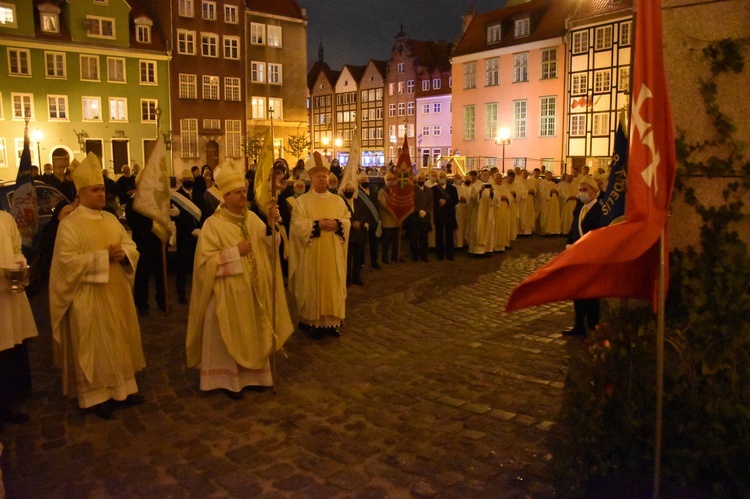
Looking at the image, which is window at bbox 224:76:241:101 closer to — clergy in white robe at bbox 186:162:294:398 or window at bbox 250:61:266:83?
window at bbox 250:61:266:83

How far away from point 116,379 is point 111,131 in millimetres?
40466

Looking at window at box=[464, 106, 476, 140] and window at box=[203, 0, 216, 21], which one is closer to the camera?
window at box=[203, 0, 216, 21]

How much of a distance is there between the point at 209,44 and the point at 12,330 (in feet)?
145

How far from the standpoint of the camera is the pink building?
4059cm

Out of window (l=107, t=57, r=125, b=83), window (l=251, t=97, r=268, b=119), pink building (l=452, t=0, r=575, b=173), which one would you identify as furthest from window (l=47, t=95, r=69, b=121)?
pink building (l=452, t=0, r=575, b=173)

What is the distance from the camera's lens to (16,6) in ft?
126

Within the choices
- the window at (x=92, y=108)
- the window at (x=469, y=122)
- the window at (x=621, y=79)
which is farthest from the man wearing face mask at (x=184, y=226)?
the window at (x=469, y=122)

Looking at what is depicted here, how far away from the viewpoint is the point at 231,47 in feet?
157

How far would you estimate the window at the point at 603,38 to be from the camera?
121 ft

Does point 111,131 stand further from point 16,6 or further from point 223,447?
point 223,447

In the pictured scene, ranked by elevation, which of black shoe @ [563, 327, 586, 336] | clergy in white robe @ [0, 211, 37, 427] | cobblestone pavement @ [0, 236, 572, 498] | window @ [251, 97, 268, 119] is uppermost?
window @ [251, 97, 268, 119]

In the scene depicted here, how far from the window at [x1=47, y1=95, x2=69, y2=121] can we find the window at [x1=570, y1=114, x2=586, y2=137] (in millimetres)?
30861

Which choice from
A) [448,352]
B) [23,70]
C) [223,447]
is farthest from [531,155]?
[223,447]

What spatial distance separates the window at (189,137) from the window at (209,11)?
712cm
